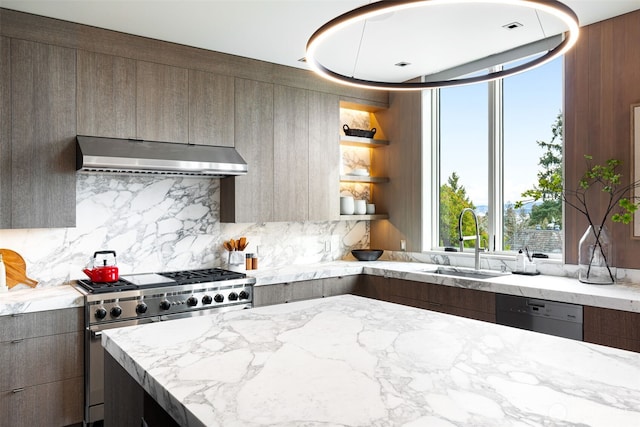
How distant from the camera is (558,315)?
10.2 ft

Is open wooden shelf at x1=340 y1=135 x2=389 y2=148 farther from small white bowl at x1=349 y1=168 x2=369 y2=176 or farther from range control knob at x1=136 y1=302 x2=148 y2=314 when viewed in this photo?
range control knob at x1=136 y1=302 x2=148 y2=314

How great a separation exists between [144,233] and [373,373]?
297cm

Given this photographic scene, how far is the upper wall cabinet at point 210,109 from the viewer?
12.9 ft

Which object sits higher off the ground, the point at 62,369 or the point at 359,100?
the point at 359,100

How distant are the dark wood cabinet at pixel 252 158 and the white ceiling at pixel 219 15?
497 millimetres

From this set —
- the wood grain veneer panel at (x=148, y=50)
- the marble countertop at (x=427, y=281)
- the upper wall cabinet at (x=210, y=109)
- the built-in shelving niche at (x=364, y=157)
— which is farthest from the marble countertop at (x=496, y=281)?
the wood grain veneer panel at (x=148, y=50)

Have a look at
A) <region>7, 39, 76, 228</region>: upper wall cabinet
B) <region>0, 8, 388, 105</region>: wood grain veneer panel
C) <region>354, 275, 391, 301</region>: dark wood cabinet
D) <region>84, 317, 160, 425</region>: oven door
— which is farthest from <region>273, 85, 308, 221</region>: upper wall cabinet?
<region>84, 317, 160, 425</region>: oven door

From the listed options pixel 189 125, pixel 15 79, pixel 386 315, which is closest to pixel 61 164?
pixel 15 79

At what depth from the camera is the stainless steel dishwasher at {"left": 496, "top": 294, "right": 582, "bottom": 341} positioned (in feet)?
9.96

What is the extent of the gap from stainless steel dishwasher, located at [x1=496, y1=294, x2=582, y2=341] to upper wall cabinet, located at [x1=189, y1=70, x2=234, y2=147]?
2.46m

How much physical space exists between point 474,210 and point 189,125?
2.61 m

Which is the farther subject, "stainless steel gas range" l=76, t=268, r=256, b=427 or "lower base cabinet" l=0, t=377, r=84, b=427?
"stainless steel gas range" l=76, t=268, r=256, b=427

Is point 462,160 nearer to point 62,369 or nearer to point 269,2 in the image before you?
point 269,2

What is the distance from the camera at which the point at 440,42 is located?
3.88 m
